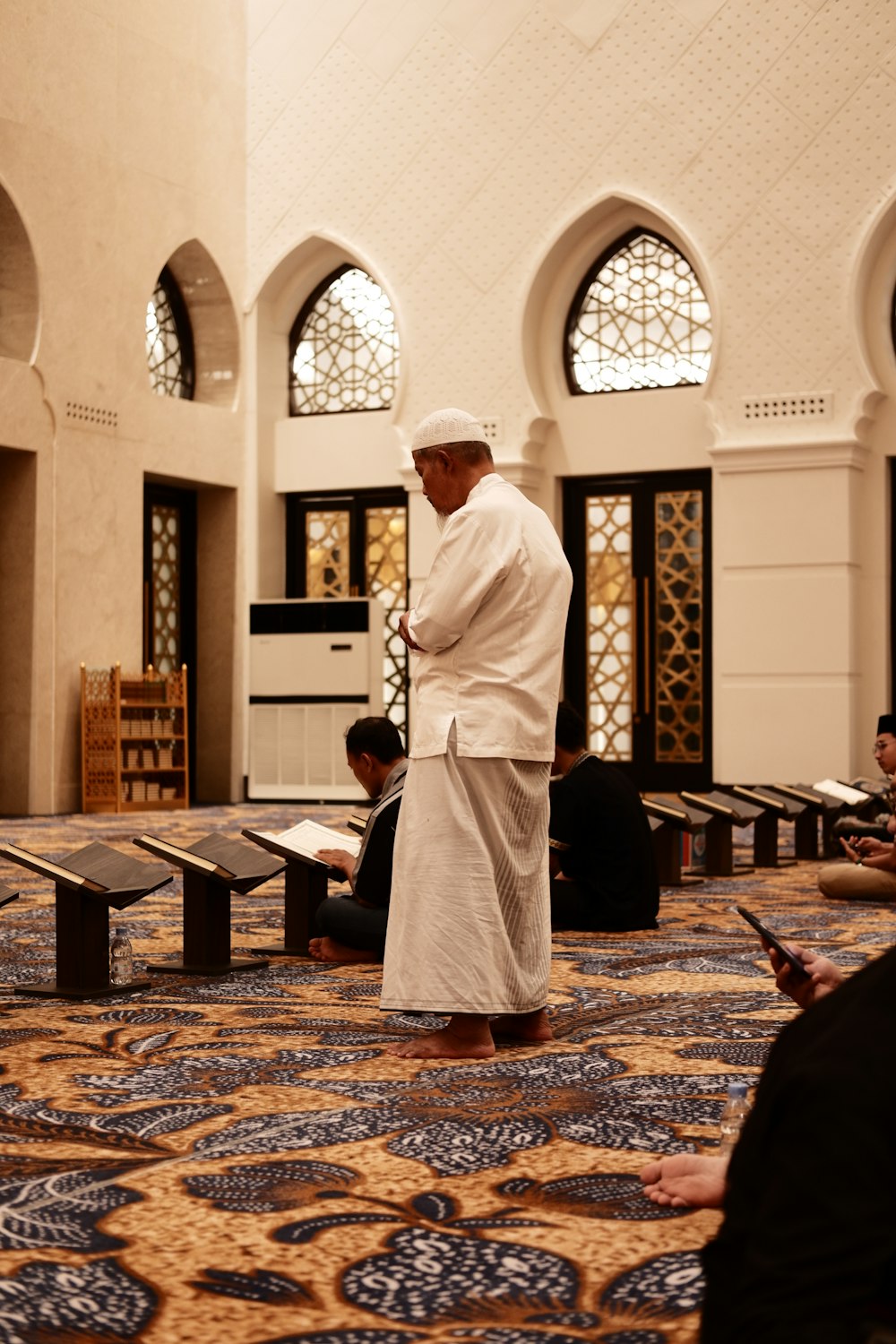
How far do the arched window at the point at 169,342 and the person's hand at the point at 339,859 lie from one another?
8.97 m

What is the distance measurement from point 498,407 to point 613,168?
80.0 inches

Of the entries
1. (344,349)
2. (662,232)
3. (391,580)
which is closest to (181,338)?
(344,349)

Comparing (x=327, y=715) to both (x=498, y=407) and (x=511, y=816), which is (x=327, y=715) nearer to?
(x=498, y=407)

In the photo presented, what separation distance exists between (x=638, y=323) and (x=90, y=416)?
433 centimetres

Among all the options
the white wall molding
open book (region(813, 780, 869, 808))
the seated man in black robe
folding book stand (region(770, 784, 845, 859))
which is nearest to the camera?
the seated man in black robe

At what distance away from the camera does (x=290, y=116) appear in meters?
14.8

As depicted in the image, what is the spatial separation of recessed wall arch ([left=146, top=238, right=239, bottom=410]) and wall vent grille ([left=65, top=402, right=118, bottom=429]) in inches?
60.5

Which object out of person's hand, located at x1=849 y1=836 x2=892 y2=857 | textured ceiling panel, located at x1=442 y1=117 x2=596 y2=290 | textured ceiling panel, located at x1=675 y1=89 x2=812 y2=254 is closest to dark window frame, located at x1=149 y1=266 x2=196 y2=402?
textured ceiling panel, located at x1=442 y1=117 x2=596 y2=290

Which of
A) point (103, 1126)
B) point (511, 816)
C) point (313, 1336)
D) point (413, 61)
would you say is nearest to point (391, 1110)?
point (103, 1126)

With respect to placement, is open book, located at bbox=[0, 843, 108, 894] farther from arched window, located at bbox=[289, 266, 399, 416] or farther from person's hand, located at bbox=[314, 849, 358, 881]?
arched window, located at bbox=[289, 266, 399, 416]

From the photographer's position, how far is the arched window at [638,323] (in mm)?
13547

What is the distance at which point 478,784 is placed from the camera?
3.98m

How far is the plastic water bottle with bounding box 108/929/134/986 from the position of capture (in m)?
5.07

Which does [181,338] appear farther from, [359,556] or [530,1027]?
[530,1027]
